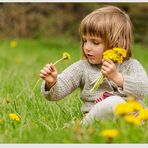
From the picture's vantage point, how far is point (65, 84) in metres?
3.13

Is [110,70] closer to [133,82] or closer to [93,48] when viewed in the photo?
[133,82]

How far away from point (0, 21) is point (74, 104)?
31.3ft

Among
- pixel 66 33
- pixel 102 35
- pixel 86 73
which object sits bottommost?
pixel 66 33

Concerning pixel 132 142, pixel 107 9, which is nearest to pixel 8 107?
pixel 107 9

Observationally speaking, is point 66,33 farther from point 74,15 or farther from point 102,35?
point 102,35

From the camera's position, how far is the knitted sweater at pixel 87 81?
10.00ft

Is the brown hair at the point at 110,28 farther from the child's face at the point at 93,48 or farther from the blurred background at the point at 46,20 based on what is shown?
the blurred background at the point at 46,20

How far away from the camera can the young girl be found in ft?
9.74

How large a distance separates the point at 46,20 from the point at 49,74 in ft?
33.6

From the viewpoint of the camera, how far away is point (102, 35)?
3.09 m

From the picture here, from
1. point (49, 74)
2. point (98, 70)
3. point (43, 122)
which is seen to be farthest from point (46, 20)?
point (43, 122)

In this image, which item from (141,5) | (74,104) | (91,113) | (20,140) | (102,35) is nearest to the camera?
(20,140)

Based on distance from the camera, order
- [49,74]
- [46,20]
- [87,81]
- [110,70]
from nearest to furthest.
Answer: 1. [110,70]
2. [49,74]
3. [87,81]
4. [46,20]

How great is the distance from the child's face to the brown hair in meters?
0.03
